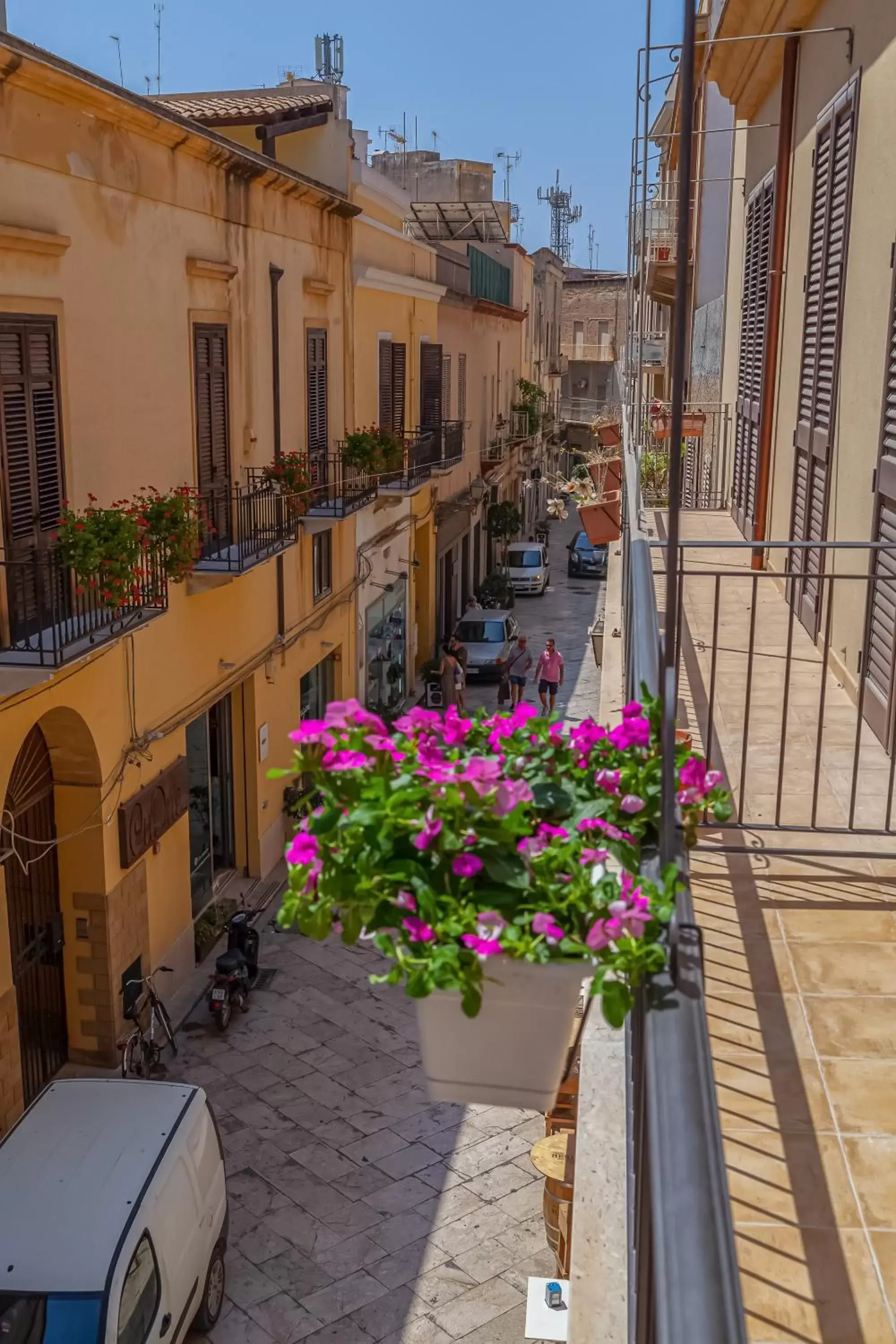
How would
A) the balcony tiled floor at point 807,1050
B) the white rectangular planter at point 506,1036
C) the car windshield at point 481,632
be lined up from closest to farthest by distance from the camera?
1. the white rectangular planter at point 506,1036
2. the balcony tiled floor at point 807,1050
3. the car windshield at point 481,632

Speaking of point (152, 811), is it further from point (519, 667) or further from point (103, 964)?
point (519, 667)

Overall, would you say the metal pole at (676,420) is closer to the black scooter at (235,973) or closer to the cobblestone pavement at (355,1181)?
the cobblestone pavement at (355,1181)

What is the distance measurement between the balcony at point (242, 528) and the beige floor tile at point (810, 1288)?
29.7ft

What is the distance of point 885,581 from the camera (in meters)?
6.21

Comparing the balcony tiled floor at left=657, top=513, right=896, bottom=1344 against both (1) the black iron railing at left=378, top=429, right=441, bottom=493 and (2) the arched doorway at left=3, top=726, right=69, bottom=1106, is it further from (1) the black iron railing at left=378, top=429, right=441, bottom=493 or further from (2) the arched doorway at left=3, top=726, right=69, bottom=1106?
(1) the black iron railing at left=378, top=429, right=441, bottom=493

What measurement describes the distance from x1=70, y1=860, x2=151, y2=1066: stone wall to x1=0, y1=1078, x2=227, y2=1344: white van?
7.95ft

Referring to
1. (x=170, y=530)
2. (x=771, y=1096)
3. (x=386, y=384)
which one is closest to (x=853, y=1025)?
(x=771, y=1096)

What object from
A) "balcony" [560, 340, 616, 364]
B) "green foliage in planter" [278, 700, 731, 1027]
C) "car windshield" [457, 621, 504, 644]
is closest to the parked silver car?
"car windshield" [457, 621, 504, 644]

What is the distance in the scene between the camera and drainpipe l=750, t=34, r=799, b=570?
33.6 feet

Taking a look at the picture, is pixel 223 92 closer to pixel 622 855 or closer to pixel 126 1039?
pixel 126 1039

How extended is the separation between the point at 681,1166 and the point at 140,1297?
6.12 meters

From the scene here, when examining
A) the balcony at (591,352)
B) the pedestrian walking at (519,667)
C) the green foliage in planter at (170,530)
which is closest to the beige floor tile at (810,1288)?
the green foliage in planter at (170,530)

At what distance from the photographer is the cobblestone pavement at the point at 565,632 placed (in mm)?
22906

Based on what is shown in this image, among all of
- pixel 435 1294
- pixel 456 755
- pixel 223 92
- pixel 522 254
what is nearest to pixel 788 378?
pixel 435 1294
